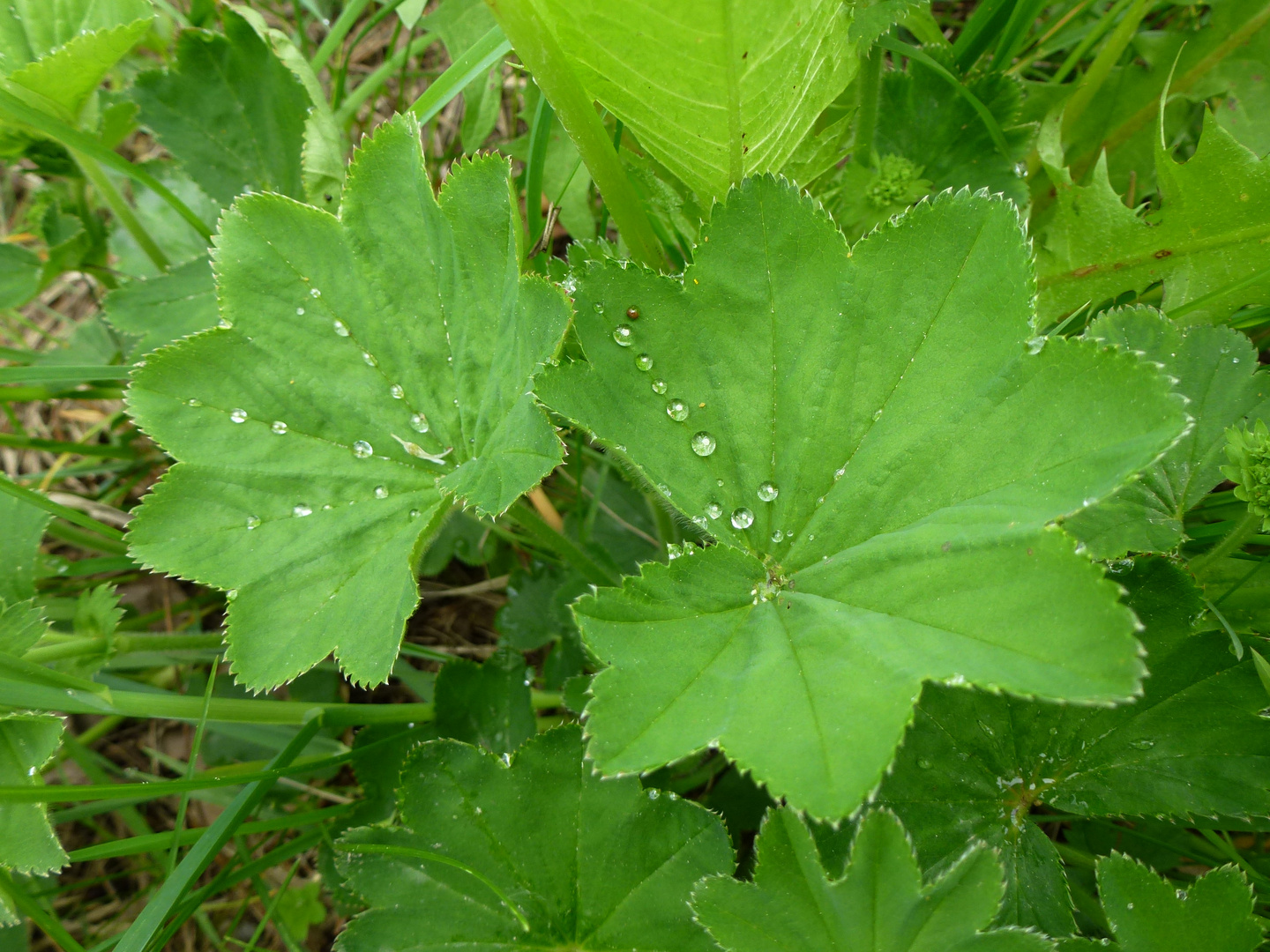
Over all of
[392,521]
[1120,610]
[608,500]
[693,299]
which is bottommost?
[608,500]

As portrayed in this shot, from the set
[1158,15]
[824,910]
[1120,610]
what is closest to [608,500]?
[824,910]

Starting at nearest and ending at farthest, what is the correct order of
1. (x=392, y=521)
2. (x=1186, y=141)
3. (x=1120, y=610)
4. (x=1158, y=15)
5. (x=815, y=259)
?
1. (x=1120, y=610)
2. (x=815, y=259)
3. (x=392, y=521)
4. (x=1186, y=141)
5. (x=1158, y=15)

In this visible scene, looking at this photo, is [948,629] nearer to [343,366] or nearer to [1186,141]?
[343,366]

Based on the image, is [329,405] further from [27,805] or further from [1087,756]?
[1087,756]

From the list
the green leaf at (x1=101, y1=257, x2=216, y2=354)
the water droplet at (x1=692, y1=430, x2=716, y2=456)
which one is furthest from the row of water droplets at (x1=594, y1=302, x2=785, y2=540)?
the green leaf at (x1=101, y1=257, x2=216, y2=354)

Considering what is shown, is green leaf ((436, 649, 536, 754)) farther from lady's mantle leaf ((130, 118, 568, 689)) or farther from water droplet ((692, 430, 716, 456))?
water droplet ((692, 430, 716, 456))
